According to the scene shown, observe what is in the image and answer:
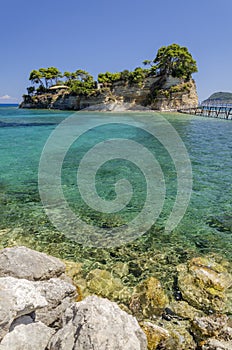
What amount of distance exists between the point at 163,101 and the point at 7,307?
6560 cm

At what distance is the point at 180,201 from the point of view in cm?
906

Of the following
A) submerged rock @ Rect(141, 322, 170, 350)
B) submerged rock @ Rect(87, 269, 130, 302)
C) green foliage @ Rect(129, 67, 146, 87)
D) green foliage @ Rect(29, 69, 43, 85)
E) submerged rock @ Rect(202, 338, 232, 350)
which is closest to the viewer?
submerged rock @ Rect(202, 338, 232, 350)

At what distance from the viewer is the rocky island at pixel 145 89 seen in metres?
63.6

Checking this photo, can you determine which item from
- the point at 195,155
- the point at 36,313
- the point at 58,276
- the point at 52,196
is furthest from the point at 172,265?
the point at 195,155

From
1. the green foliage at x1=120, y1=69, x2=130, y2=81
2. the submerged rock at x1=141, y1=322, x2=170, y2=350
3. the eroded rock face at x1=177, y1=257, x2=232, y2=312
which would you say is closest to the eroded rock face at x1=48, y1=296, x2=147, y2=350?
the submerged rock at x1=141, y1=322, x2=170, y2=350

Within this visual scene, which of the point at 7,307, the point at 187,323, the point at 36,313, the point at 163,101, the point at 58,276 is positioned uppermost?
the point at 163,101

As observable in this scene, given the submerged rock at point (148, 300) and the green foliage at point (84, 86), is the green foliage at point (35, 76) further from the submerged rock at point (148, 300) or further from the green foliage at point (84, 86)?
the submerged rock at point (148, 300)

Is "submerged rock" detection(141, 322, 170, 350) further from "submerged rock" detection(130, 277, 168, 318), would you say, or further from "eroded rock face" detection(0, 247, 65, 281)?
"eroded rock face" detection(0, 247, 65, 281)

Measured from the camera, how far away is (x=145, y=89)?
68.6 m

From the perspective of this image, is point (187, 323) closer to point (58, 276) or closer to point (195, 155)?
point (58, 276)

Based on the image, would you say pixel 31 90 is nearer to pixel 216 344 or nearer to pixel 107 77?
pixel 107 77

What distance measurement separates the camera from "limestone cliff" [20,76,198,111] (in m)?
63.3

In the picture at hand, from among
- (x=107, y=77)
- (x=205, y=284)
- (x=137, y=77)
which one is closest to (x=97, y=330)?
(x=205, y=284)

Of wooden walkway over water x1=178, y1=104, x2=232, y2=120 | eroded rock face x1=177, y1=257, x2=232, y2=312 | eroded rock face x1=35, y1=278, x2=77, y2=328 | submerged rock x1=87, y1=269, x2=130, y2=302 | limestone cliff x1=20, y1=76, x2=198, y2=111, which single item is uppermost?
limestone cliff x1=20, y1=76, x2=198, y2=111
